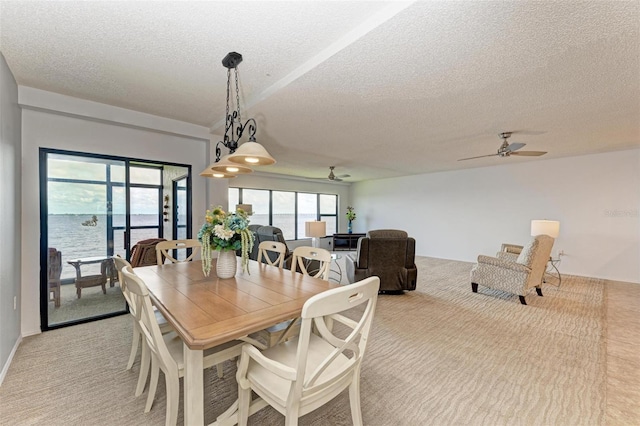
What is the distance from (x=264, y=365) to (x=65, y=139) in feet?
11.8

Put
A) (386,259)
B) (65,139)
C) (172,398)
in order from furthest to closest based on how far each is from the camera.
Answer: (386,259) < (65,139) < (172,398)

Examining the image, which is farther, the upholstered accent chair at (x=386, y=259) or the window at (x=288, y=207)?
the window at (x=288, y=207)

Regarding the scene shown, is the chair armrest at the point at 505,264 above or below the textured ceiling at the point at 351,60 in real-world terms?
below

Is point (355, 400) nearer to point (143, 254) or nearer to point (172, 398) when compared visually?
point (172, 398)

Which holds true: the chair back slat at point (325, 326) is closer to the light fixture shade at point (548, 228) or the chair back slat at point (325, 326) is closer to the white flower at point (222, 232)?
the white flower at point (222, 232)

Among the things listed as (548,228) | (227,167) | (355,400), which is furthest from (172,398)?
(548,228)

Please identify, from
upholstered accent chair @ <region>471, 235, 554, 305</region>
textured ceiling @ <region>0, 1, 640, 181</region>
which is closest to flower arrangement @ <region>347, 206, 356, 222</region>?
upholstered accent chair @ <region>471, 235, 554, 305</region>

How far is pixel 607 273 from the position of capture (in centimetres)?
500

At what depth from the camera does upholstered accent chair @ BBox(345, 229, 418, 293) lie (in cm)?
411

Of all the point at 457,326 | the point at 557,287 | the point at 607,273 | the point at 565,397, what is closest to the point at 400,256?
the point at 457,326

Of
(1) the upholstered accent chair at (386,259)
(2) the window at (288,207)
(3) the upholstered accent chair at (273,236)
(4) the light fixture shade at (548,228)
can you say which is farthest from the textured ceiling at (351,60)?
(2) the window at (288,207)

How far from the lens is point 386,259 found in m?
4.13

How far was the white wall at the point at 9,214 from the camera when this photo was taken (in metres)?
2.05

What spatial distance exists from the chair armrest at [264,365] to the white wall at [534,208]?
6847mm
